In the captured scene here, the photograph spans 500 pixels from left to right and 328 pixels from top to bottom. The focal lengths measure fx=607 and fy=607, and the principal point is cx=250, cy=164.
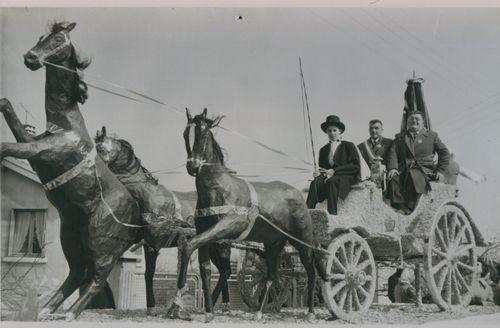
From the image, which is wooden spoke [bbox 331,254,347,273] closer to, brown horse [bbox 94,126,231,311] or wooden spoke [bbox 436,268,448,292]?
wooden spoke [bbox 436,268,448,292]

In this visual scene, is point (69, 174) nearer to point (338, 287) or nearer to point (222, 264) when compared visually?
point (222, 264)

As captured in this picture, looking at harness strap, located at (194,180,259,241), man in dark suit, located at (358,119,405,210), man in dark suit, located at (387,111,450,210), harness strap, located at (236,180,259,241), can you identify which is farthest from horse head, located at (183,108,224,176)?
man in dark suit, located at (387,111,450,210)

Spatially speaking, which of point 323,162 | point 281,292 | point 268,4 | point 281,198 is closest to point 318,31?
point 268,4

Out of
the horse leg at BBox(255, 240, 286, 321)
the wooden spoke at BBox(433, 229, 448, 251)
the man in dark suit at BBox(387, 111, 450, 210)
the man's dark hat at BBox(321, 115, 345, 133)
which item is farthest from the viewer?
the man in dark suit at BBox(387, 111, 450, 210)

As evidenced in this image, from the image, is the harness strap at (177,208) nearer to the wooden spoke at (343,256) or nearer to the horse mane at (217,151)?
the horse mane at (217,151)

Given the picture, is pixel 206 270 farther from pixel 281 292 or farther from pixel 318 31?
pixel 318 31

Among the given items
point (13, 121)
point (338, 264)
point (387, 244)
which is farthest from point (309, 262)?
point (13, 121)

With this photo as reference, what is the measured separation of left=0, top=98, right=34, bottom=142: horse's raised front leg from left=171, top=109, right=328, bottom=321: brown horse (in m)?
1.70

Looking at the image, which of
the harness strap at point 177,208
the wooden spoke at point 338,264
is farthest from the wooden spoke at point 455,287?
the harness strap at point 177,208

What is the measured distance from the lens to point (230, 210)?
269 inches

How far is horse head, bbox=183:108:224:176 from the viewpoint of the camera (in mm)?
6688

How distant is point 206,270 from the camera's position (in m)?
7.07

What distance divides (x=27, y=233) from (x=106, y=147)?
103 inches

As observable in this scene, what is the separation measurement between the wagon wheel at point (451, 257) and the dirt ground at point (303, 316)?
23 centimetres
